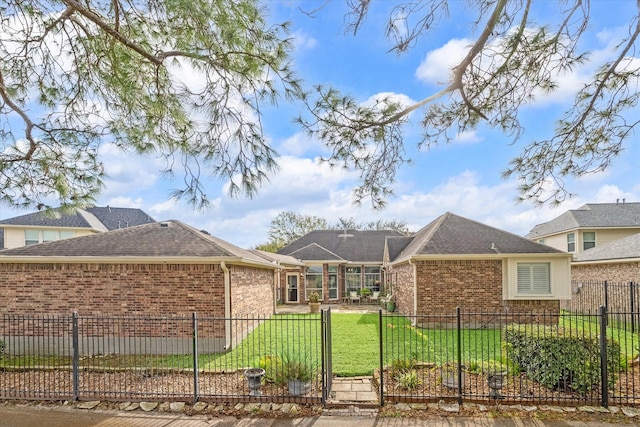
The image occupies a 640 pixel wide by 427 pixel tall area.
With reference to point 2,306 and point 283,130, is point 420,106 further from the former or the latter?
point 2,306

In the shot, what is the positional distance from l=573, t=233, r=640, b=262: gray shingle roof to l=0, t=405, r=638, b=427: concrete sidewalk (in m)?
11.8

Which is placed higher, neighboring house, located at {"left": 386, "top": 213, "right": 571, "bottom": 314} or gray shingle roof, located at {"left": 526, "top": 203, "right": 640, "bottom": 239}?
gray shingle roof, located at {"left": 526, "top": 203, "right": 640, "bottom": 239}

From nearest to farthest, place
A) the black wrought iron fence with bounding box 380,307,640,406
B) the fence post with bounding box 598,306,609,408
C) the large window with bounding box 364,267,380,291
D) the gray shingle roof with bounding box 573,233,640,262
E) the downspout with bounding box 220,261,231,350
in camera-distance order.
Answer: the fence post with bounding box 598,306,609,408
the black wrought iron fence with bounding box 380,307,640,406
the downspout with bounding box 220,261,231,350
the gray shingle roof with bounding box 573,233,640,262
the large window with bounding box 364,267,380,291

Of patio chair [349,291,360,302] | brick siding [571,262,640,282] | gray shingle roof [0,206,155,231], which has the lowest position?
patio chair [349,291,360,302]

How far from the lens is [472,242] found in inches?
568

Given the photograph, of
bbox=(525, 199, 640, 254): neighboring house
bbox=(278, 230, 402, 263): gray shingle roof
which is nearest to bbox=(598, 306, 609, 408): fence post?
bbox=(278, 230, 402, 263): gray shingle roof

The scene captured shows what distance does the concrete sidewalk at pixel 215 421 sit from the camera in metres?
5.67

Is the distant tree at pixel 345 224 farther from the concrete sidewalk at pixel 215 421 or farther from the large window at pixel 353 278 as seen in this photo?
the concrete sidewalk at pixel 215 421

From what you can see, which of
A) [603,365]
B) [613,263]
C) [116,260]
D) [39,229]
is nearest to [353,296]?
[613,263]

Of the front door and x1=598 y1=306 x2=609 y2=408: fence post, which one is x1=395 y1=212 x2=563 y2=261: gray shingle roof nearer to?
x1=598 y1=306 x2=609 y2=408: fence post

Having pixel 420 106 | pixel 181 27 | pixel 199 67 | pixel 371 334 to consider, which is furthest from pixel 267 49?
pixel 371 334

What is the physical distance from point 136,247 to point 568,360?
35.5 ft

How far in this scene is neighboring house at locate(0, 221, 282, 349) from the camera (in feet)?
33.6

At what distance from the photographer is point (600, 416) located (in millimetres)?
5824
